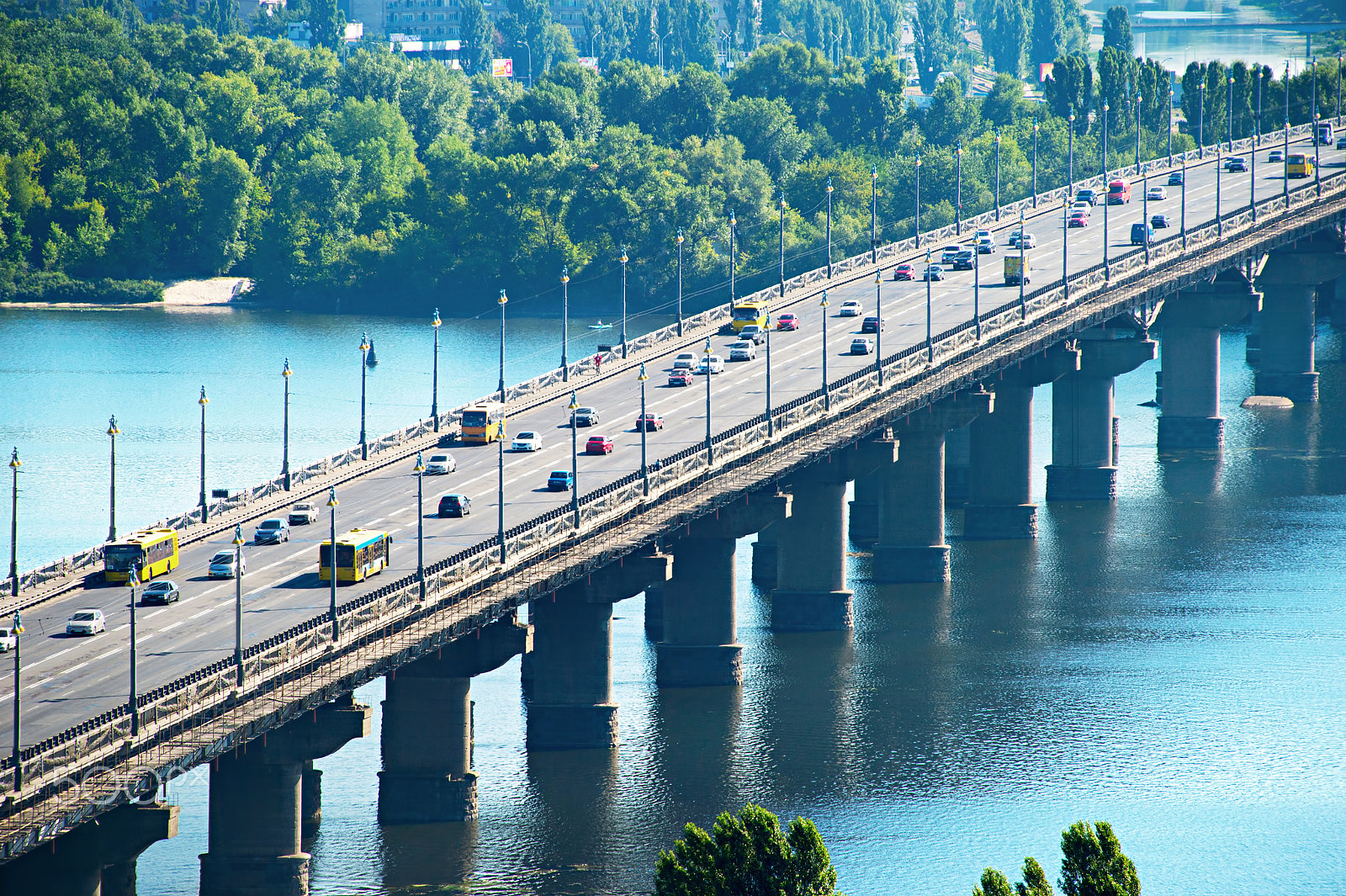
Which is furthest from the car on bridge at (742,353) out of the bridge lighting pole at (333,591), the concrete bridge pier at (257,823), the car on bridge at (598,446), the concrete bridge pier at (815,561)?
the concrete bridge pier at (257,823)

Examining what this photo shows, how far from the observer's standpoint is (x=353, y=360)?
187 metres

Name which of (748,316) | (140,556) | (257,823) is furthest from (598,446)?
(257,823)

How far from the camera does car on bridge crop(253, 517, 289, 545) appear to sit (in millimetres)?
82625

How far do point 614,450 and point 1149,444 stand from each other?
76.5 metres

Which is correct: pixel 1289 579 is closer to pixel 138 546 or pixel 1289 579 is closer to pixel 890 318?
pixel 890 318

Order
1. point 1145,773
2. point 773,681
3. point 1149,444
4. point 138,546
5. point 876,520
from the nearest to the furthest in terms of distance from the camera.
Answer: point 138,546 < point 1145,773 < point 773,681 < point 876,520 < point 1149,444

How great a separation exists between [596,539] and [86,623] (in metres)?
22.2

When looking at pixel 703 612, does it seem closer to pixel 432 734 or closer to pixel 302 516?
pixel 302 516

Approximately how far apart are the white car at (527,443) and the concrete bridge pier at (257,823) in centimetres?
3567

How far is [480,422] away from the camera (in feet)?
336

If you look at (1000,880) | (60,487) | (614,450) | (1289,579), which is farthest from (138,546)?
(1289,579)

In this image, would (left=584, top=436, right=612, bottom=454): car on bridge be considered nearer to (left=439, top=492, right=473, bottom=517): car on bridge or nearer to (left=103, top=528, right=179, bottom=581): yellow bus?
(left=439, top=492, right=473, bottom=517): car on bridge

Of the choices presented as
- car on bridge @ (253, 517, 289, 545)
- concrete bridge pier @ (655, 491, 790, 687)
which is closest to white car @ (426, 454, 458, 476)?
concrete bridge pier @ (655, 491, 790, 687)

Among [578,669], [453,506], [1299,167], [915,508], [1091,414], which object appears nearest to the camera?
[578,669]
